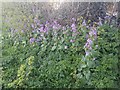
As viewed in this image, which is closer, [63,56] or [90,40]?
[90,40]

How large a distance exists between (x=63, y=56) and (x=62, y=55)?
2 centimetres

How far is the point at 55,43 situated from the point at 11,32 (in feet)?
2.67

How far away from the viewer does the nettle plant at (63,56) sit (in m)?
3.21

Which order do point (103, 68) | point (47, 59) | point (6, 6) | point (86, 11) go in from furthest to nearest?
point (6, 6) → point (86, 11) → point (47, 59) → point (103, 68)

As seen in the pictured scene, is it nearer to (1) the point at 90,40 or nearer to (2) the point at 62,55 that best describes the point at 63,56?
(2) the point at 62,55

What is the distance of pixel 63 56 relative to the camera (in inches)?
137

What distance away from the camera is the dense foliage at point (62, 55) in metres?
3.21

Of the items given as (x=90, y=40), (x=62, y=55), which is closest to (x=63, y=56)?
(x=62, y=55)

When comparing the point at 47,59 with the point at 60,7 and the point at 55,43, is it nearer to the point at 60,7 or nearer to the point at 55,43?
the point at 55,43

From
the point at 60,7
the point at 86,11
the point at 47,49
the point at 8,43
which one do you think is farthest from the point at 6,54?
the point at 86,11

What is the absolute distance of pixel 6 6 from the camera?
14.1 feet

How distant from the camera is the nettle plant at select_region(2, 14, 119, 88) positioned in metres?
3.21

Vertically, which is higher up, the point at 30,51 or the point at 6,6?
the point at 6,6

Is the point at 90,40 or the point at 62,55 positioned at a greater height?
the point at 90,40
